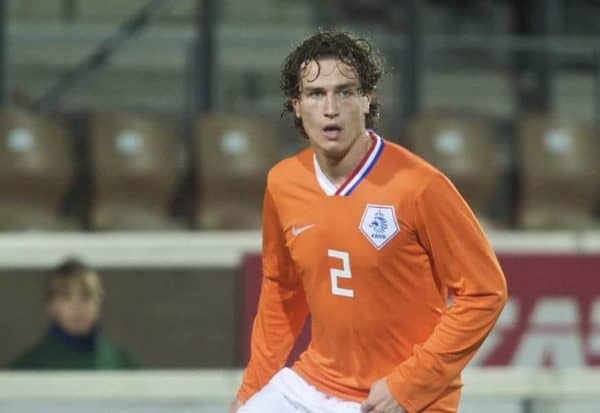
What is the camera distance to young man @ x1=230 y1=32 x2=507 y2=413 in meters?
3.15

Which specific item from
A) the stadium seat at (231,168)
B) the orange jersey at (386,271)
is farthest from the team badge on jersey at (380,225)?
the stadium seat at (231,168)

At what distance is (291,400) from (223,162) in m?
4.97

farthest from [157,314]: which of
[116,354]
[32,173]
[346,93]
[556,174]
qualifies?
[346,93]

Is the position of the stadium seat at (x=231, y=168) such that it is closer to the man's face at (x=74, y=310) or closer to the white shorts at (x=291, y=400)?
the man's face at (x=74, y=310)

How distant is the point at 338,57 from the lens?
10.6 feet

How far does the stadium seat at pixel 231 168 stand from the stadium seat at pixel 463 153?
34.3 inches

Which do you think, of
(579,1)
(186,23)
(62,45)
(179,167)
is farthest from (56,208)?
(579,1)

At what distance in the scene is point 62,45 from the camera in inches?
359

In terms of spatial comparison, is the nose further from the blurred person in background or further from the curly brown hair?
the blurred person in background

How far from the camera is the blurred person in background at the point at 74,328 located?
6.12 meters

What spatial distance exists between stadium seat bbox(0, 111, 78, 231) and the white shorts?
4.58m

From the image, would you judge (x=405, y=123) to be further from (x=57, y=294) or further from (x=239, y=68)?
(x=57, y=294)

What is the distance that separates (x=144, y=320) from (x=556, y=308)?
6.26ft

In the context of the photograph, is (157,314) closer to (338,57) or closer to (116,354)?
(116,354)
